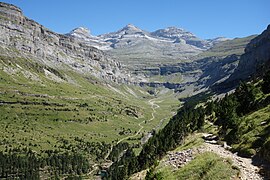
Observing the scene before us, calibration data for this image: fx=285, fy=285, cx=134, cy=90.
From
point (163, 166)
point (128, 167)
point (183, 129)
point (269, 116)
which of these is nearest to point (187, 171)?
point (163, 166)

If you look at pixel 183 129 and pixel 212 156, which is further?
pixel 183 129

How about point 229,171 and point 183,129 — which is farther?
point 183,129

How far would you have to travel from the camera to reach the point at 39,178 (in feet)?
633

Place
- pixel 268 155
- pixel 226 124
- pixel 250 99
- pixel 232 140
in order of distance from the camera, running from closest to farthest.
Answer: pixel 268 155
pixel 232 140
pixel 226 124
pixel 250 99

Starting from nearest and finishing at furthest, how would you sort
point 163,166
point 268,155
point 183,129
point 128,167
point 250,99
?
point 268,155 → point 163,166 → point 250,99 → point 183,129 → point 128,167

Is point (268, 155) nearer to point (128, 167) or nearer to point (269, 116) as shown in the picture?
point (269, 116)

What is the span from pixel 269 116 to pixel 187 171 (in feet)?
108

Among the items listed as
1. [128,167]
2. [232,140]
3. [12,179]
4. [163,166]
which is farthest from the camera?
[12,179]

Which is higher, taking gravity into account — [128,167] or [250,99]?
[250,99]

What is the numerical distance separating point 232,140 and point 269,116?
11.2m

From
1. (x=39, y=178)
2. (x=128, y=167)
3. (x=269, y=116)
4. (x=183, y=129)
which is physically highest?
(x=269, y=116)

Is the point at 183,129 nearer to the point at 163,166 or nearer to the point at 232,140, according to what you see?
the point at 232,140

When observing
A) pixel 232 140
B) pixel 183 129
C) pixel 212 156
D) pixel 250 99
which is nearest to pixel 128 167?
pixel 183 129

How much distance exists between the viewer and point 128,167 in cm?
14950
